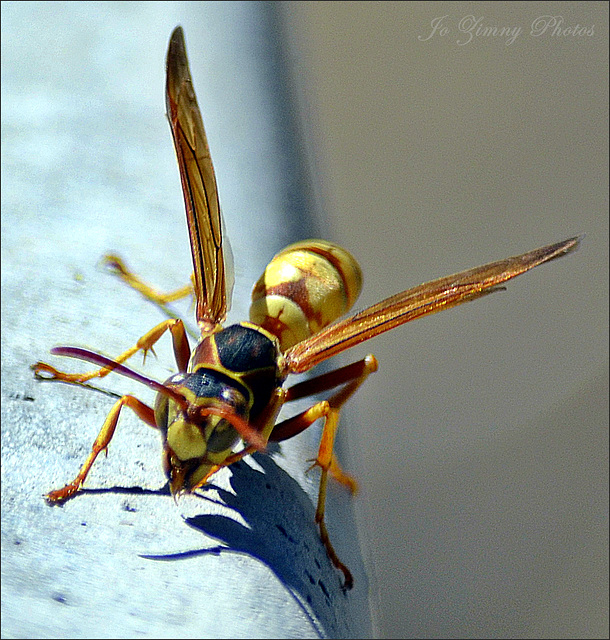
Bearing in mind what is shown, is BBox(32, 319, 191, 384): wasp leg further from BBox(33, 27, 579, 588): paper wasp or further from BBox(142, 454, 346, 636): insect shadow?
BBox(142, 454, 346, 636): insect shadow

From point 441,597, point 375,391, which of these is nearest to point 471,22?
point 375,391

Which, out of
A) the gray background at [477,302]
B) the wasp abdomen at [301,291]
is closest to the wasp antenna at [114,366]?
the wasp abdomen at [301,291]

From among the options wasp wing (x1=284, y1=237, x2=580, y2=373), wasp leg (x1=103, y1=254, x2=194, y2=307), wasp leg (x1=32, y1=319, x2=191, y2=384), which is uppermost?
wasp leg (x1=103, y1=254, x2=194, y2=307)

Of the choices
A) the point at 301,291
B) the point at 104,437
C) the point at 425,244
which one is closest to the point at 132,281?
the point at 104,437

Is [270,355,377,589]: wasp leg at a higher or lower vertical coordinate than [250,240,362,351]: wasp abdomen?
lower

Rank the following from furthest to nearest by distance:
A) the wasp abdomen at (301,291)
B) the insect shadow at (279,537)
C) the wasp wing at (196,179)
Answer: the wasp abdomen at (301,291)
the wasp wing at (196,179)
the insect shadow at (279,537)

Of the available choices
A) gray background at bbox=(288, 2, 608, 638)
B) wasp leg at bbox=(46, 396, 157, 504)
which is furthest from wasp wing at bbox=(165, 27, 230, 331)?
gray background at bbox=(288, 2, 608, 638)

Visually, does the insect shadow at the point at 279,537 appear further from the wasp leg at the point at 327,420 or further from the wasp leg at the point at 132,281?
the wasp leg at the point at 132,281
